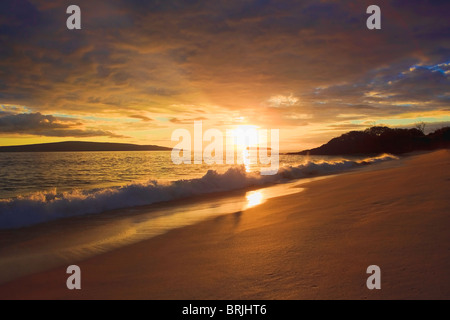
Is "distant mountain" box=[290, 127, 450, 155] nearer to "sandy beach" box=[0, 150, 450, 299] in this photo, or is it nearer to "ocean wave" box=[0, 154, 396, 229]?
"ocean wave" box=[0, 154, 396, 229]

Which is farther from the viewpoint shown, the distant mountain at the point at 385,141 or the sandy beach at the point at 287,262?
the distant mountain at the point at 385,141

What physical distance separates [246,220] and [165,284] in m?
3.80

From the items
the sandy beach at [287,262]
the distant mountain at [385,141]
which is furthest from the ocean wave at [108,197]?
the distant mountain at [385,141]

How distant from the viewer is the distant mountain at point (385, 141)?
87.6 meters

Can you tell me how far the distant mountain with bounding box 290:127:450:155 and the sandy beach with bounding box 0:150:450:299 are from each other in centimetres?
9291

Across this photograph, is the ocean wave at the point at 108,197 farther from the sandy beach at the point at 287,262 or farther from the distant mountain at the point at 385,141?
the distant mountain at the point at 385,141

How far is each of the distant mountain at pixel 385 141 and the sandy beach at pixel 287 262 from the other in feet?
305

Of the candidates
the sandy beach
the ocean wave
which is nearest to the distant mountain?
the ocean wave

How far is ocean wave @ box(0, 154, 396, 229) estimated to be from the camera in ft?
27.7

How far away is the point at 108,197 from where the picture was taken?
424 inches
